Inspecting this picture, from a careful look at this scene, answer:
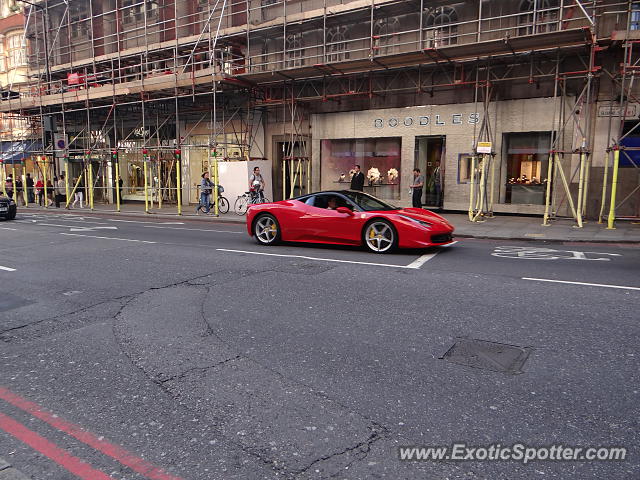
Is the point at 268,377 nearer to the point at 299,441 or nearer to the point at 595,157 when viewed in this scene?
the point at 299,441

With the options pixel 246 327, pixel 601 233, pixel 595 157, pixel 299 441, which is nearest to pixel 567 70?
pixel 595 157

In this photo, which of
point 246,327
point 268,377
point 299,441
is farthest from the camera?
point 246,327

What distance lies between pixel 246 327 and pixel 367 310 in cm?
142

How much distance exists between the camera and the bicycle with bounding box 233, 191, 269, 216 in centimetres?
1920

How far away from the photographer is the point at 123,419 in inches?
125

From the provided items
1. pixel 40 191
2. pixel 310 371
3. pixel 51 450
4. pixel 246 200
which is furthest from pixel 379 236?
pixel 40 191

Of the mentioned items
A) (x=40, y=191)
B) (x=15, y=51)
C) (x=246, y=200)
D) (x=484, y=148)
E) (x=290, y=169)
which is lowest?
(x=246, y=200)

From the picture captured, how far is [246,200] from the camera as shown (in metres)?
20.0

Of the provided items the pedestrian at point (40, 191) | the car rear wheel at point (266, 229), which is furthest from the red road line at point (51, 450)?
the pedestrian at point (40, 191)

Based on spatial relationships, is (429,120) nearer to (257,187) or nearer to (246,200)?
(257,187)

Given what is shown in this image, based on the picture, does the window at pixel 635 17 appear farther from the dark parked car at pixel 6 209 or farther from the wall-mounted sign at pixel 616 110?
the dark parked car at pixel 6 209

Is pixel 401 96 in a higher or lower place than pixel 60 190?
higher

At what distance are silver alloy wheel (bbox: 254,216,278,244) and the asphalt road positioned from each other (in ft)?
9.22

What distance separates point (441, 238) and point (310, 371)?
5.90m
